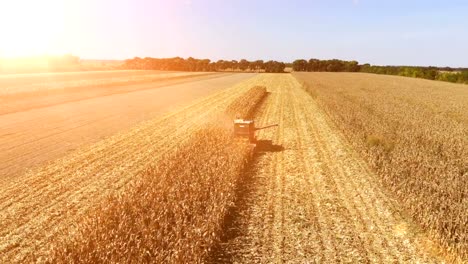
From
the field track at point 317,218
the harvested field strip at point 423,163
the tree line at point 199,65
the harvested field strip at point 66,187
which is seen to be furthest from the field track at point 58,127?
the tree line at point 199,65

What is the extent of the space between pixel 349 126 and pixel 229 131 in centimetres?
683

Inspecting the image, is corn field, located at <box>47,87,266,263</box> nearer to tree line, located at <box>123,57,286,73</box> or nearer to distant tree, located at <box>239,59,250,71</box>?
tree line, located at <box>123,57,286,73</box>

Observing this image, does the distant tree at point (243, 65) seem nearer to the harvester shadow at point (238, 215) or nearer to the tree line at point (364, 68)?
the tree line at point (364, 68)

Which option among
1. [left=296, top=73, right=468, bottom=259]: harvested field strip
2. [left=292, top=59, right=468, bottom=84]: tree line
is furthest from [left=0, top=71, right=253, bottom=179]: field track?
[left=292, top=59, right=468, bottom=84]: tree line

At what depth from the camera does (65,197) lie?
9906mm

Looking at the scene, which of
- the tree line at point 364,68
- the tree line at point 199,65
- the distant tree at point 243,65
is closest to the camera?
the tree line at point 364,68

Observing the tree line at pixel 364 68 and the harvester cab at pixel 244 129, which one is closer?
the harvester cab at pixel 244 129

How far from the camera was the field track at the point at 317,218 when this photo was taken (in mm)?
7309

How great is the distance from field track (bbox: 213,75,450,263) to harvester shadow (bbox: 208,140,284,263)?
2 cm

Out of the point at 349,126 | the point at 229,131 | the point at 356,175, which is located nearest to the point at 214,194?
the point at 356,175

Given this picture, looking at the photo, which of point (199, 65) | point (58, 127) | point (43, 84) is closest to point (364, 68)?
point (199, 65)

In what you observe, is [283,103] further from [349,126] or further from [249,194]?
[249,194]

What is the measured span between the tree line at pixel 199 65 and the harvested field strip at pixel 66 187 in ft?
449

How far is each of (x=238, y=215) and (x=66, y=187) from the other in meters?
5.05
